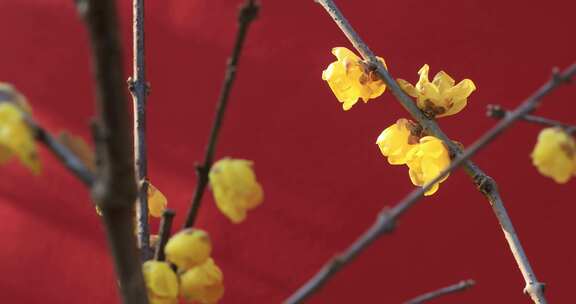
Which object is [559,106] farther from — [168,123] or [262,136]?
[168,123]

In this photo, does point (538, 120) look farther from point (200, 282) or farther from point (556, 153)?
point (200, 282)

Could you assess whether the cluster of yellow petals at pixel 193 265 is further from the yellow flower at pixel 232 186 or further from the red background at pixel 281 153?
the red background at pixel 281 153

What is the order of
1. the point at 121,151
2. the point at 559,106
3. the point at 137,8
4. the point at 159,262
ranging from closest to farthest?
1. the point at 121,151
2. the point at 159,262
3. the point at 137,8
4. the point at 559,106

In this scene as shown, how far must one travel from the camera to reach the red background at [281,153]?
5.71ft

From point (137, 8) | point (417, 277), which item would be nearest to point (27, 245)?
point (417, 277)

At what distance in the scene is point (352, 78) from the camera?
73cm

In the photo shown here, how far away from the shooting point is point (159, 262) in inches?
20.2

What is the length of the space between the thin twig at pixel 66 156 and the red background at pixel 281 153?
132 centimetres

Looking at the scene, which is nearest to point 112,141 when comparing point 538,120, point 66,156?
point 66,156

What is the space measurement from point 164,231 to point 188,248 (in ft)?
0.10

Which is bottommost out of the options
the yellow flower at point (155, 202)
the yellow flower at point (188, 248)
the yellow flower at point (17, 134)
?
the yellow flower at point (188, 248)

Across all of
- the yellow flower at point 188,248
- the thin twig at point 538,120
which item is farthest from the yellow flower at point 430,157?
the yellow flower at point 188,248

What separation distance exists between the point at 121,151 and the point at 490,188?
1.21ft

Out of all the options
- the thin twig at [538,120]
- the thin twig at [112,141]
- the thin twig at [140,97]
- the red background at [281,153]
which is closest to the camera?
the thin twig at [112,141]
